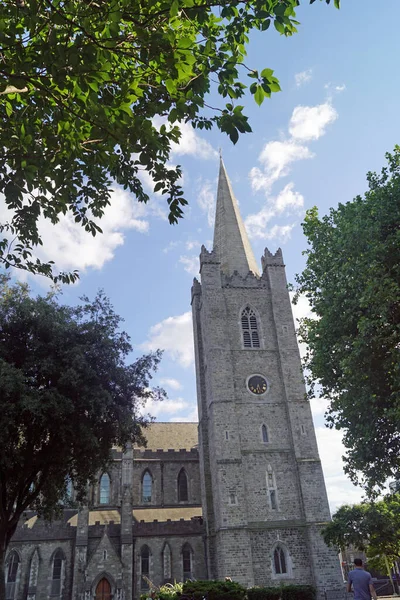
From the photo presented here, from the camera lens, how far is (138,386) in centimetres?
1877

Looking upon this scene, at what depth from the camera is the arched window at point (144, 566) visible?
30.2 meters

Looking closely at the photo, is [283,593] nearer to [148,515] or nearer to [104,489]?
[148,515]

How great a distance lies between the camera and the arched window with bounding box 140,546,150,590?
30.2m

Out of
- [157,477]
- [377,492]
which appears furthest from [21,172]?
[157,477]

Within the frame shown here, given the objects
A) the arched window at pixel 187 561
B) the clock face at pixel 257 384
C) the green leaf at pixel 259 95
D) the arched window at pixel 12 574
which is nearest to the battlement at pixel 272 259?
the clock face at pixel 257 384

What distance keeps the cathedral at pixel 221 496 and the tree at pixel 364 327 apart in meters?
13.7

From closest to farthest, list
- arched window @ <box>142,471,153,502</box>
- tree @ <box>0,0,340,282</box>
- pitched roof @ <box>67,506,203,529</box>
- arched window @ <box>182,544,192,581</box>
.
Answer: tree @ <box>0,0,340,282</box>
arched window @ <box>182,544,192,581</box>
pitched roof @ <box>67,506,203,529</box>
arched window @ <box>142,471,153,502</box>

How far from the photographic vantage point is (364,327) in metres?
13.5

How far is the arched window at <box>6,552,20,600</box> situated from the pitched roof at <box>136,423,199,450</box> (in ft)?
42.3

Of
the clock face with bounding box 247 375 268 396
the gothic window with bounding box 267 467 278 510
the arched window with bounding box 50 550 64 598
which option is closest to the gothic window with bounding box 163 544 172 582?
the arched window with bounding box 50 550 64 598

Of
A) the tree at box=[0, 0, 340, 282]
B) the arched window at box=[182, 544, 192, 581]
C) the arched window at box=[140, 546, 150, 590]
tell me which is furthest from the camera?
the arched window at box=[182, 544, 192, 581]

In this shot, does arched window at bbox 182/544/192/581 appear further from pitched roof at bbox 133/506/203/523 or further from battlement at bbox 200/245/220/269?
battlement at bbox 200/245/220/269

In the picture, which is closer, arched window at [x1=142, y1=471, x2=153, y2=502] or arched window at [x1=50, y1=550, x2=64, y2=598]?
arched window at [x1=50, y1=550, x2=64, y2=598]

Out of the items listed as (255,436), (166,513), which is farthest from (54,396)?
(166,513)
